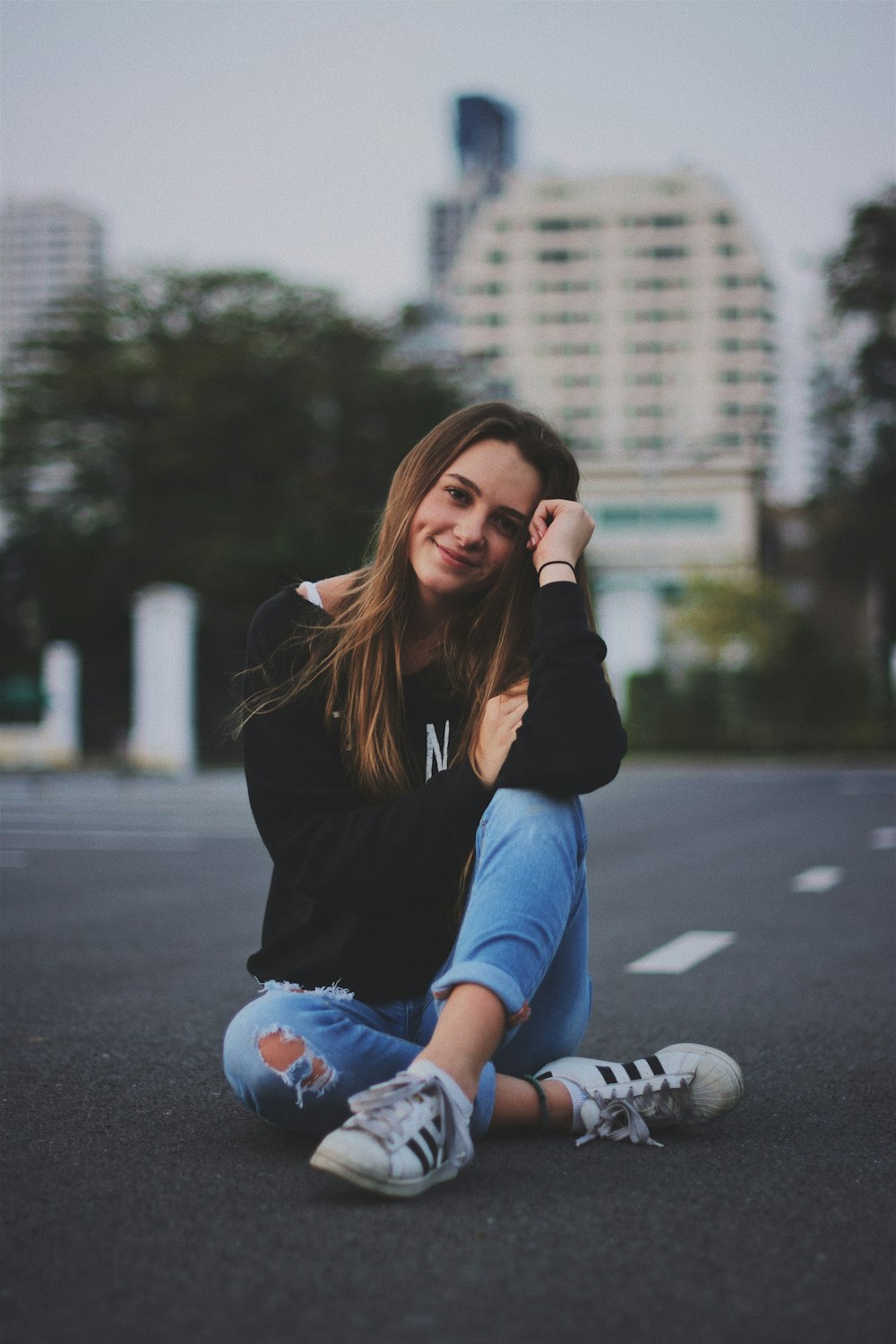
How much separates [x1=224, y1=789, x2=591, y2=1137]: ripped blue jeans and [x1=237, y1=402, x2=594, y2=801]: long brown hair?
0.83 feet

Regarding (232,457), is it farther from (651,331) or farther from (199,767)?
(651,331)

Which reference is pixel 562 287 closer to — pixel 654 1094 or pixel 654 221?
pixel 654 221

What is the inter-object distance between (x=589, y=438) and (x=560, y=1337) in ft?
353

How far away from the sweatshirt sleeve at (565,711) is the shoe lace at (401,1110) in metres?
0.53

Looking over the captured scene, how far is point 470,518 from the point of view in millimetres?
2893

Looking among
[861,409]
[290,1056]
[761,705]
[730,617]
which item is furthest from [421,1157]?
[730,617]

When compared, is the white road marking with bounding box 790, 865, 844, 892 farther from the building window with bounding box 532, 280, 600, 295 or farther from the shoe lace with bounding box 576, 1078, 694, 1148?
the building window with bounding box 532, 280, 600, 295

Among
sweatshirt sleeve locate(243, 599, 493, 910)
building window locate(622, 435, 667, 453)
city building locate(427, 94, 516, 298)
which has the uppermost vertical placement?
city building locate(427, 94, 516, 298)

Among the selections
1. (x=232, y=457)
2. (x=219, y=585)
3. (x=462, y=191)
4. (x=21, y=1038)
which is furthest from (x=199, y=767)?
(x=462, y=191)

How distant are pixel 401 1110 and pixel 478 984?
241 mm

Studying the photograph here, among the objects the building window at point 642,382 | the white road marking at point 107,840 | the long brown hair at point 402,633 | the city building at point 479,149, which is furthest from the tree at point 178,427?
the city building at point 479,149

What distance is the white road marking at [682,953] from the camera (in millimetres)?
5098

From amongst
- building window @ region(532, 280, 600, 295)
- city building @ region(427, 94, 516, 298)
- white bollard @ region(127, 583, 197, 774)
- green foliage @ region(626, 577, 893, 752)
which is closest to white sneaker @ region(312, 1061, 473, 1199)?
white bollard @ region(127, 583, 197, 774)

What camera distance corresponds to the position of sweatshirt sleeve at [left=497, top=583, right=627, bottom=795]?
2564mm
